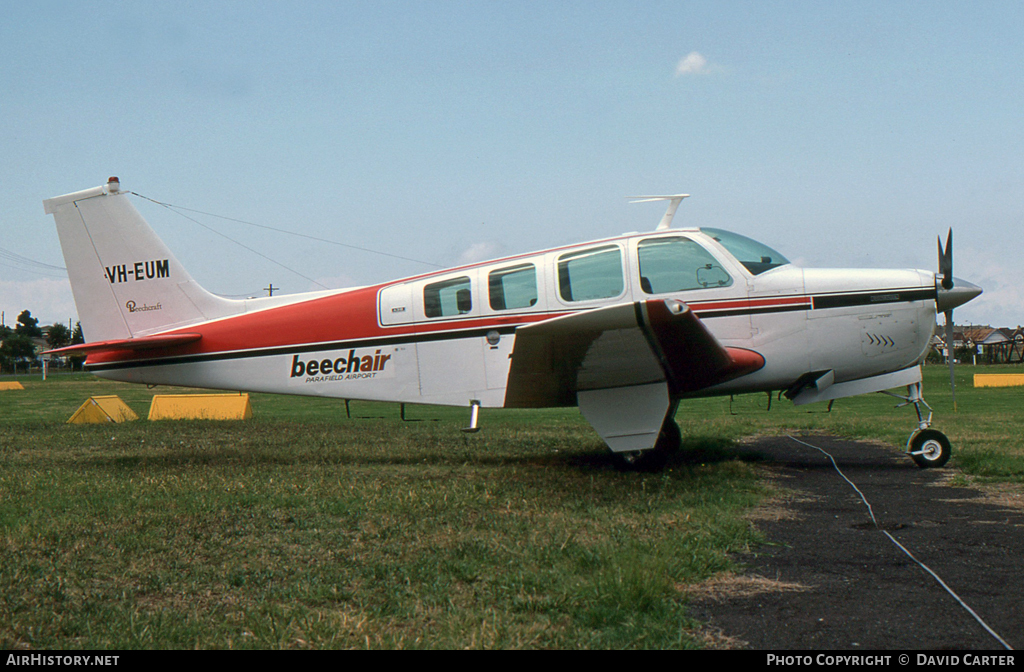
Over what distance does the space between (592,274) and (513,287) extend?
969 millimetres

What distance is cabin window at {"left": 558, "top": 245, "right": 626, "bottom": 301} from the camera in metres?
8.05

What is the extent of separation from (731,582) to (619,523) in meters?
1.44

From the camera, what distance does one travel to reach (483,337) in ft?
28.0

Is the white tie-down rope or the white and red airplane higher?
the white and red airplane

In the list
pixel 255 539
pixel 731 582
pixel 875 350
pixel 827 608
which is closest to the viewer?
pixel 827 608

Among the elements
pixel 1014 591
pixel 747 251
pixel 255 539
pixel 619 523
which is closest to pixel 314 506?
pixel 255 539

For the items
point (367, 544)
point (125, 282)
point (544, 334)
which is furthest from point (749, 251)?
point (125, 282)

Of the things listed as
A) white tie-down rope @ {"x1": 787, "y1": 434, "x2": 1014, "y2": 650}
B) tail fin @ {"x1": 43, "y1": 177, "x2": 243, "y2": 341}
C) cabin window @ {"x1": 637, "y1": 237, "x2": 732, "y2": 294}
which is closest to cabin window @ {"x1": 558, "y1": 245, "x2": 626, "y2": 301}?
cabin window @ {"x1": 637, "y1": 237, "x2": 732, "y2": 294}

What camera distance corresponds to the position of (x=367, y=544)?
16.3 ft

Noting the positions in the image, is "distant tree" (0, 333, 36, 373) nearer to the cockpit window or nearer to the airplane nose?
the cockpit window

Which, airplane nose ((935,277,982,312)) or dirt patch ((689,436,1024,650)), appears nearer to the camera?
dirt patch ((689,436,1024,650))

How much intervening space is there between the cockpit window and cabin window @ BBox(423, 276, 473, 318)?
2904 mm

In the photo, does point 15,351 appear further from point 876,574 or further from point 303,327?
point 876,574

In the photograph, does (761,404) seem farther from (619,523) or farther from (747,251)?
(619,523)
